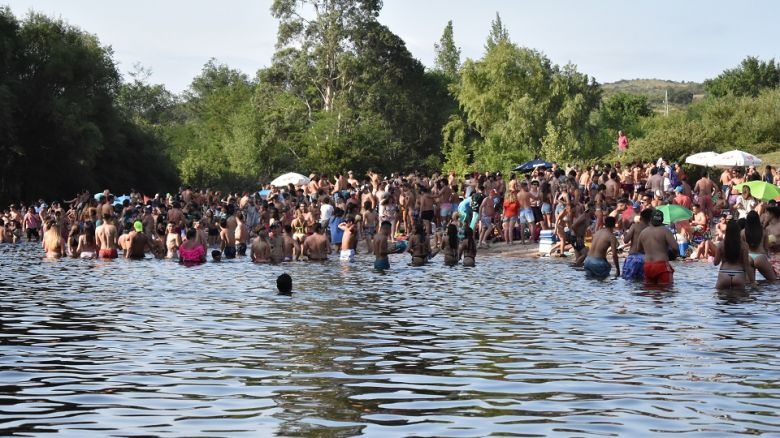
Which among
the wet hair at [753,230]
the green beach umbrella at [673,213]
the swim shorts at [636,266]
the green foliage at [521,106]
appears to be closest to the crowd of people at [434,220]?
the swim shorts at [636,266]

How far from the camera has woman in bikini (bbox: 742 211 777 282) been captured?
18.3 m

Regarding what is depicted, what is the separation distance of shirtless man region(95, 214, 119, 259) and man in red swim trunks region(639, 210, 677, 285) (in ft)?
46.9

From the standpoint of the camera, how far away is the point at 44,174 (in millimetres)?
55688

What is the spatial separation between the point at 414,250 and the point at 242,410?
656 inches

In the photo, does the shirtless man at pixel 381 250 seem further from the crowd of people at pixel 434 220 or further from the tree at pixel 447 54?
the tree at pixel 447 54

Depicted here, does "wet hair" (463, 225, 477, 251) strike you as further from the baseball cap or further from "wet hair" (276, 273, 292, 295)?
"wet hair" (276, 273, 292, 295)

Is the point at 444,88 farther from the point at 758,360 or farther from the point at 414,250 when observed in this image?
the point at 758,360

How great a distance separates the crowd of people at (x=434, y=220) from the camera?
24906 millimetres

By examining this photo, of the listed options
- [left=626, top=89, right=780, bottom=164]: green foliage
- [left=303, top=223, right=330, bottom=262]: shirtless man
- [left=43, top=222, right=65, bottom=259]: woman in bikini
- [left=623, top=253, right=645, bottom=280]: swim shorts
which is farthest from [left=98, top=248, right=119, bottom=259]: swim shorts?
[left=626, top=89, right=780, bottom=164]: green foliage

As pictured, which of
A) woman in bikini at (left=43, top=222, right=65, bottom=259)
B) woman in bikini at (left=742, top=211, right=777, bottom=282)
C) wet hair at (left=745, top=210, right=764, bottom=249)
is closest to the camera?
wet hair at (left=745, top=210, right=764, bottom=249)

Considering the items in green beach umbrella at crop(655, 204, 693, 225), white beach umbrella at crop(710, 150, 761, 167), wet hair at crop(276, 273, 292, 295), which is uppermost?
white beach umbrella at crop(710, 150, 761, 167)

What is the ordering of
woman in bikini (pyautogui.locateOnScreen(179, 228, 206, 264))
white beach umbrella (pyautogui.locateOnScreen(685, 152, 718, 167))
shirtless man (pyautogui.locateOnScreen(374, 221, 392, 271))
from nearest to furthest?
shirtless man (pyautogui.locateOnScreen(374, 221, 392, 271)) → woman in bikini (pyautogui.locateOnScreen(179, 228, 206, 264)) → white beach umbrella (pyautogui.locateOnScreen(685, 152, 718, 167))

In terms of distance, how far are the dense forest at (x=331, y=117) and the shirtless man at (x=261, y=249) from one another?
2673 centimetres

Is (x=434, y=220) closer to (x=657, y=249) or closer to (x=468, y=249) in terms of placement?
(x=468, y=249)
